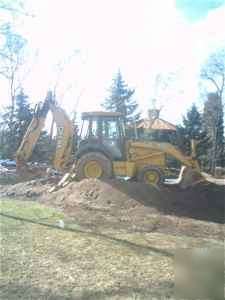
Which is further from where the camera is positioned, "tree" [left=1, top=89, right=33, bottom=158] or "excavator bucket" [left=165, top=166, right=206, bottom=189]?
"tree" [left=1, top=89, right=33, bottom=158]

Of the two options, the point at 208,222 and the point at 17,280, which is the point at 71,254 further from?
the point at 208,222

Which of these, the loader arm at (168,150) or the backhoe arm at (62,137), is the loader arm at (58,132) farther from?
the loader arm at (168,150)

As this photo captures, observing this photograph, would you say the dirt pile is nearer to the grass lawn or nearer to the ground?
the ground

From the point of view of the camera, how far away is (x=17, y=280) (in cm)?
331

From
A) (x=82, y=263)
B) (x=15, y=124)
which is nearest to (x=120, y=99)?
(x=15, y=124)

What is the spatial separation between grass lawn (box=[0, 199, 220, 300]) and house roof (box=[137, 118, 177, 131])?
22222 mm

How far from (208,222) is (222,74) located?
16.0 m

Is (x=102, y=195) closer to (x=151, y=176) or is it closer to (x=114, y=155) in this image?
(x=114, y=155)

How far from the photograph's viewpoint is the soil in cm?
590

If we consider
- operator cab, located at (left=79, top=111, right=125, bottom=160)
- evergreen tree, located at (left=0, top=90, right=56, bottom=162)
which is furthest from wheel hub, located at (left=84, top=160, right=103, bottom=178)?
evergreen tree, located at (left=0, top=90, right=56, bottom=162)

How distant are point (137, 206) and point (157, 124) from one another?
72.4 feet

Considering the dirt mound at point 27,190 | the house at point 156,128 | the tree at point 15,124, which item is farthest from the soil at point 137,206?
the house at point 156,128

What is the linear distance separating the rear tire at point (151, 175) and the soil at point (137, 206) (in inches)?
40.4

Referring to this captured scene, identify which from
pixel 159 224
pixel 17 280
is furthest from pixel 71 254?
pixel 159 224
